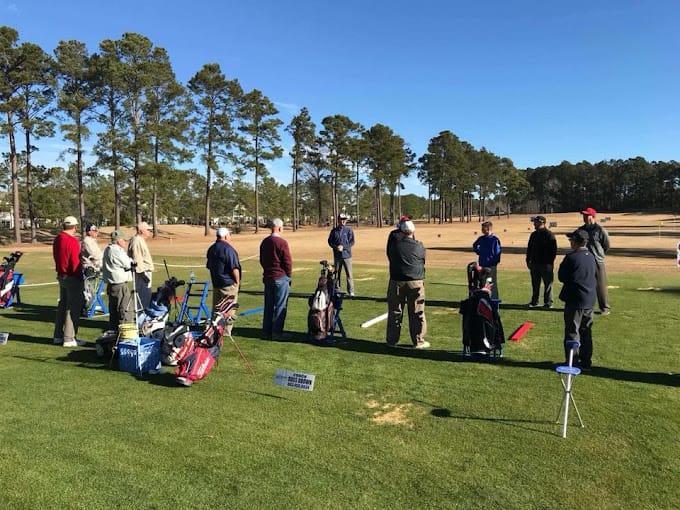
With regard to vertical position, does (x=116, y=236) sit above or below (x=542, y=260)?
above

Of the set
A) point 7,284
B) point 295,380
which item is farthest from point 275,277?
point 7,284

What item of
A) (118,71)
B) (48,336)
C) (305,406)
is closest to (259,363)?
(305,406)

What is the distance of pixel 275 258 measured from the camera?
26.0 feet

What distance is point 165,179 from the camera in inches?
1880

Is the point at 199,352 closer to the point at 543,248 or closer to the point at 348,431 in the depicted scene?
the point at 348,431

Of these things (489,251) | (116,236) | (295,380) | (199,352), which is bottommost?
(295,380)

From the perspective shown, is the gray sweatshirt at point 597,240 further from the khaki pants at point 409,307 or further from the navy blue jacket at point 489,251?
the khaki pants at point 409,307

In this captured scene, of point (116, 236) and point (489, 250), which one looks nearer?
point (116, 236)

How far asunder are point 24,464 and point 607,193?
148728mm

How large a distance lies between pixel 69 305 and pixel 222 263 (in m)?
2.33

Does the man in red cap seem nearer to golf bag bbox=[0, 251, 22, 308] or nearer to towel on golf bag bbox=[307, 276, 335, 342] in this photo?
towel on golf bag bbox=[307, 276, 335, 342]

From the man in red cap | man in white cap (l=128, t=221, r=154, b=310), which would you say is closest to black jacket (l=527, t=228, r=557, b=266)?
the man in red cap

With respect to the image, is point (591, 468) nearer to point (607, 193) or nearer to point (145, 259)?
point (145, 259)

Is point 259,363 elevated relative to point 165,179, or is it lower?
lower
